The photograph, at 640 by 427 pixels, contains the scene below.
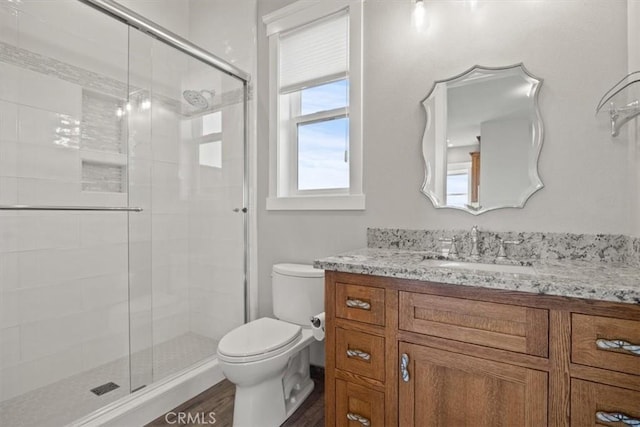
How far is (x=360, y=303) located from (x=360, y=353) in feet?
0.66

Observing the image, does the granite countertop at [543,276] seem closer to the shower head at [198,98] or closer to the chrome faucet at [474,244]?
the chrome faucet at [474,244]

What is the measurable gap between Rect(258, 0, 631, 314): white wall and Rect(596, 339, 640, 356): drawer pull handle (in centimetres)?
67

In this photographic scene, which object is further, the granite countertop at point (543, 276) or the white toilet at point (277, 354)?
the white toilet at point (277, 354)

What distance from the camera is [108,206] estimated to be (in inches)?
84.3

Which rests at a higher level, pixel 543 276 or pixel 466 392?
pixel 543 276

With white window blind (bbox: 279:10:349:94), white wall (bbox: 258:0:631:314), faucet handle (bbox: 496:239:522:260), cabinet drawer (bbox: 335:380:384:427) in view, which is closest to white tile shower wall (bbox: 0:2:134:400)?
white window blind (bbox: 279:10:349:94)

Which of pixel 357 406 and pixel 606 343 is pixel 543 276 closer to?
pixel 606 343

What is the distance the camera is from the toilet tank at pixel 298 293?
1868mm

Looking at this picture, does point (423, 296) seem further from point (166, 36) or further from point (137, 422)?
point (166, 36)

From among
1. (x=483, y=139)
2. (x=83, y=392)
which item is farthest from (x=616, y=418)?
(x=83, y=392)

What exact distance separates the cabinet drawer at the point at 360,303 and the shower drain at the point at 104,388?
1540mm

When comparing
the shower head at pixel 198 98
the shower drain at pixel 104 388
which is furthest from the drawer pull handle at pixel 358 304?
the shower head at pixel 198 98

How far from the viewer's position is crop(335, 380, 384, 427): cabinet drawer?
1213 millimetres

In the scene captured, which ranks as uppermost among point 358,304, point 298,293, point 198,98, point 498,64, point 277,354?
point 198,98
